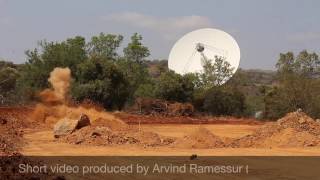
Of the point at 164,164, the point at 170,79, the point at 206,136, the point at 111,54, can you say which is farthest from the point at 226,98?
the point at 164,164

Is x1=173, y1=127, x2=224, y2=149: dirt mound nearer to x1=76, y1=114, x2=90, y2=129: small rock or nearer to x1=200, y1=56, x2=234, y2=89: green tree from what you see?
x1=76, y1=114, x2=90, y2=129: small rock

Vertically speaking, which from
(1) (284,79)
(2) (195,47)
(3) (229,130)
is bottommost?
(3) (229,130)

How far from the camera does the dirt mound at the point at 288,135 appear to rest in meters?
19.6

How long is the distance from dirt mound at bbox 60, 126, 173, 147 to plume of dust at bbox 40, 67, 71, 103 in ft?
46.4

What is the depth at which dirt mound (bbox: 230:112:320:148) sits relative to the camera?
19.6 m

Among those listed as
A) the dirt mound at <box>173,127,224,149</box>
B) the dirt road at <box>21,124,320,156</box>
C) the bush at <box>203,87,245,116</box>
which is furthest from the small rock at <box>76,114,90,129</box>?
the bush at <box>203,87,245,116</box>

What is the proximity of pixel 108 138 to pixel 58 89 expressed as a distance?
16.7 meters

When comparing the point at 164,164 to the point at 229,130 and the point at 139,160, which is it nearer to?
the point at 139,160

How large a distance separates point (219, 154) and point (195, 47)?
3432 centimetres

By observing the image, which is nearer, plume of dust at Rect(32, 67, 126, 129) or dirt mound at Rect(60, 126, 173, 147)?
dirt mound at Rect(60, 126, 173, 147)

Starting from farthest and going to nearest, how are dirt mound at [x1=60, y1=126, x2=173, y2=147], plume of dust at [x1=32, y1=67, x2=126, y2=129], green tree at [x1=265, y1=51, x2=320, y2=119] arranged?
green tree at [x1=265, y1=51, x2=320, y2=119] → plume of dust at [x1=32, y1=67, x2=126, y2=129] → dirt mound at [x1=60, y1=126, x2=173, y2=147]

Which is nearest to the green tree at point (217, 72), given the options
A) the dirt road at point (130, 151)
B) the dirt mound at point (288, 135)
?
the dirt mound at point (288, 135)

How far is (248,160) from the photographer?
14.8 m

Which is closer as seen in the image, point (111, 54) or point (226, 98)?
point (226, 98)
